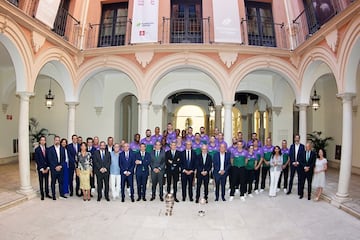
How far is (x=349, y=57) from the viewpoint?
776 centimetres

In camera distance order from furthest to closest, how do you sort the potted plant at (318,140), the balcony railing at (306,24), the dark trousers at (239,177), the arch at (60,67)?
the potted plant at (318,140), the balcony railing at (306,24), the arch at (60,67), the dark trousers at (239,177)

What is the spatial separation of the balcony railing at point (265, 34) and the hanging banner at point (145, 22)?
3431mm

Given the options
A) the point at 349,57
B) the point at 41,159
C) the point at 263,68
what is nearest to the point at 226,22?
the point at 263,68

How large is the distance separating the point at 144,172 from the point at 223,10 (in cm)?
656

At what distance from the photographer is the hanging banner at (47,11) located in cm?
891

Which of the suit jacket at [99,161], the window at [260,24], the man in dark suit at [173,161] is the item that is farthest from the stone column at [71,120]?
the window at [260,24]

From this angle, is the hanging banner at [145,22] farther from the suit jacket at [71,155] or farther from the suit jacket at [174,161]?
the suit jacket at [174,161]

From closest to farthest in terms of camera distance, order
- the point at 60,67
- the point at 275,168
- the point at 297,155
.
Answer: the point at 297,155, the point at 275,168, the point at 60,67

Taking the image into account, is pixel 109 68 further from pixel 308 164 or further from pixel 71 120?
pixel 308 164

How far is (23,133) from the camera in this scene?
850 cm

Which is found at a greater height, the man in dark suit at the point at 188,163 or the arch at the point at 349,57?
the arch at the point at 349,57

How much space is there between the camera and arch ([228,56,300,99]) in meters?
10.9

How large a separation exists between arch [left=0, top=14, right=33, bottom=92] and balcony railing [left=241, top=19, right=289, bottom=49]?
7.58 m

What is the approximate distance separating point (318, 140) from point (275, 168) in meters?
7.21
